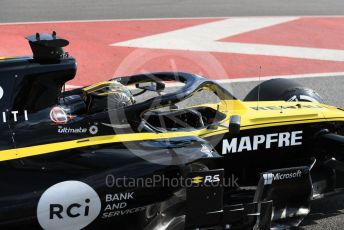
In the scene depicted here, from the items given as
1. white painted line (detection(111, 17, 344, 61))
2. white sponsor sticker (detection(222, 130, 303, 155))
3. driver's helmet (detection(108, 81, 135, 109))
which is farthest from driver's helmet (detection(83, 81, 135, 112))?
white painted line (detection(111, 17, 344, 61))

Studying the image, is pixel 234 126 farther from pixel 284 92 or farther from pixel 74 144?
pixel 284 92

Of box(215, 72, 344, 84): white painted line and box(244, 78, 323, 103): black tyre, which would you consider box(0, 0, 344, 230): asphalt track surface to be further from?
box(244, 78, 323, 103): black tyre

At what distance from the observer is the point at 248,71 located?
9180 millimetres

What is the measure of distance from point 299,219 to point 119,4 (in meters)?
11.6

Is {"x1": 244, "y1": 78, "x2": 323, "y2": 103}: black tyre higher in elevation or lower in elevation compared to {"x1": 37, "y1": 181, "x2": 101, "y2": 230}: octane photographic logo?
higher

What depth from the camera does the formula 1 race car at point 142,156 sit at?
12.1 feet

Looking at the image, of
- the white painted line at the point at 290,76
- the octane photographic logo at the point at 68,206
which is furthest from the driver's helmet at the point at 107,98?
the white painted line at the point at 290,76

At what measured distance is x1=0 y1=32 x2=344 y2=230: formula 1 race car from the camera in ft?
12.1

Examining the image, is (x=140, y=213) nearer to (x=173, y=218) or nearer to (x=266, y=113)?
(x=173, y=218)

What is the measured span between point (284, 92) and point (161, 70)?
11.7 feet

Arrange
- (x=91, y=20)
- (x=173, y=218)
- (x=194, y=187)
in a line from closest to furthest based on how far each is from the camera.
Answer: (x=194, y=187) < (x=173, y=218) < (x=91, y=20)

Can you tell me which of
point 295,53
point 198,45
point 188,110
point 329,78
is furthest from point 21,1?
point 188,110

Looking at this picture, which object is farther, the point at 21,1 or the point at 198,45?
the point at 21,1

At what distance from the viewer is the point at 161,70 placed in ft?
30.0
